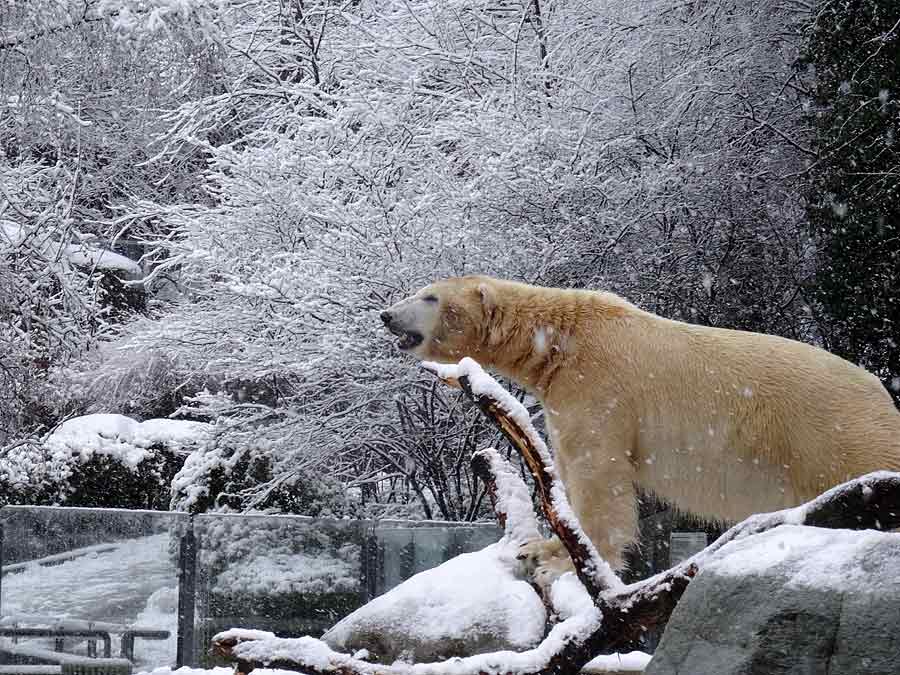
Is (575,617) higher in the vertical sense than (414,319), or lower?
lower

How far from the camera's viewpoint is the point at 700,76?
992cm

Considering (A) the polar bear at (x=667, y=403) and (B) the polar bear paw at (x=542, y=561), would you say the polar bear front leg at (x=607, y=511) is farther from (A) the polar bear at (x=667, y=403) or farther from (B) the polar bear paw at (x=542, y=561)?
(B) the polar bear paw at (x=542, y=561)

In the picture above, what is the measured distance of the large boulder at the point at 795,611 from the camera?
142 centimetres

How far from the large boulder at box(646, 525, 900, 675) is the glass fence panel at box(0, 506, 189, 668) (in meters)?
7.12

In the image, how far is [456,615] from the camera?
3.28m

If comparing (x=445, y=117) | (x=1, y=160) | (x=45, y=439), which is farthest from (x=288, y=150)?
(x=45, y=439)

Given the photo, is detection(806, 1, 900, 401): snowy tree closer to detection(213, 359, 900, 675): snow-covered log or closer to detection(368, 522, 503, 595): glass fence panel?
detection(368, 522, 503, 595): glass fence panel

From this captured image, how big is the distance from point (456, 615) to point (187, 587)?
5.56 metres

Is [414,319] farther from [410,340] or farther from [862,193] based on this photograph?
[862,193]

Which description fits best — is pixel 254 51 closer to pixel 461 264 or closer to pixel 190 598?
pixel 461 264

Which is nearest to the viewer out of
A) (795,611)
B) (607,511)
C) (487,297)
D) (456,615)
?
(795,611)

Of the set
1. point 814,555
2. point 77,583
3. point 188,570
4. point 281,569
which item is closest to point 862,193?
point 281,569

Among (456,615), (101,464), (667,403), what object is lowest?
(456,615)

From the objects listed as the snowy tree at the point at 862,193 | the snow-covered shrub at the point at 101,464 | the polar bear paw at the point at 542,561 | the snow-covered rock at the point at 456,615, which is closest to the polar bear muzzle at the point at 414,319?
the polar bear paw at the point at 542,561
